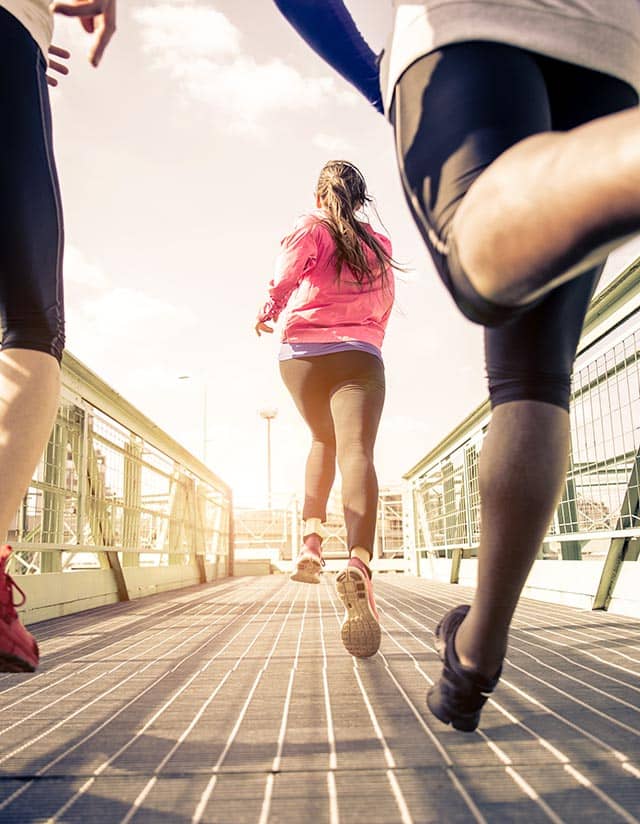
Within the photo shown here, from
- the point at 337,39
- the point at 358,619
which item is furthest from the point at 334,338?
the point at 337,39

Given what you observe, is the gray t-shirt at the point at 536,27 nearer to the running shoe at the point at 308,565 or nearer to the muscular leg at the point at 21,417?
the muscular leg at the point at 21,417

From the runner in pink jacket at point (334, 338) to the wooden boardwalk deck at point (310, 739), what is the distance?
1.76ft

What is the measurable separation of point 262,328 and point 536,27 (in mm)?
1979

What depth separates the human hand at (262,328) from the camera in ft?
9.05

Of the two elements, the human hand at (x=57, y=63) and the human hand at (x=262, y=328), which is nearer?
the human hand at (x=57, y=63)

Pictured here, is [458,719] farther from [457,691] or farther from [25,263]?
[25,263]

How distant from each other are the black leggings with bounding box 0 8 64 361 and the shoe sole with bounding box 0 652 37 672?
53 cm

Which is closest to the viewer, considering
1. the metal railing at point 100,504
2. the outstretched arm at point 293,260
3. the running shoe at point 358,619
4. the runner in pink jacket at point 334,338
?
the running shoe at point 358,619

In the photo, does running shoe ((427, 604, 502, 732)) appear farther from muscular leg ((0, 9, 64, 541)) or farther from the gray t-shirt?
the gray t-shirt

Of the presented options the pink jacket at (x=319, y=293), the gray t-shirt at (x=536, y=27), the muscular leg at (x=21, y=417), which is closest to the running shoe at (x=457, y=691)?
the muscular leg at (x=21, y=417)

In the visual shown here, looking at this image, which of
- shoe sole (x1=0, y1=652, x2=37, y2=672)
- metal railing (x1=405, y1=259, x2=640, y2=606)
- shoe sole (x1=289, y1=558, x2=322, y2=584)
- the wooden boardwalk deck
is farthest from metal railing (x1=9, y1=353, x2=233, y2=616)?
metal railing (x1=405, y1=259, x2=640, y2=606)

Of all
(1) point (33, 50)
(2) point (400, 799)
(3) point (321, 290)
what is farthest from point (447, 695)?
(3) point (321, 290)

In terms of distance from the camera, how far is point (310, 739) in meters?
1.18

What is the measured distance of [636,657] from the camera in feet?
6.33
